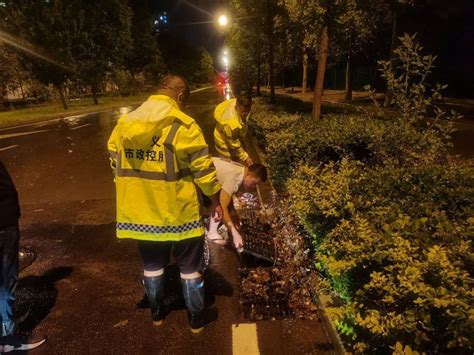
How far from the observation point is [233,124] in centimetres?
542

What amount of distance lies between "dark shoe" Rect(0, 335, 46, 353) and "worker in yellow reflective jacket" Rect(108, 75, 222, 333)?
116cm

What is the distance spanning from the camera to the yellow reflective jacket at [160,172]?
280 centimetres

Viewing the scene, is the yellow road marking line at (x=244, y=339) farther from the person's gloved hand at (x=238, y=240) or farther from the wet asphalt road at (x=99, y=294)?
the person's gloved hand at (x=238, y=240)

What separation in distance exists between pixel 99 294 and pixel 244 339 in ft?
5.54

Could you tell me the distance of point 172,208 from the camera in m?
2.96

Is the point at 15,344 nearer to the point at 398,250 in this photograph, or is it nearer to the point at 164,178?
the point at 164,178

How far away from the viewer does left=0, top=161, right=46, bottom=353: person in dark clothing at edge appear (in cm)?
307

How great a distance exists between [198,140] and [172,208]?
1.83 feet

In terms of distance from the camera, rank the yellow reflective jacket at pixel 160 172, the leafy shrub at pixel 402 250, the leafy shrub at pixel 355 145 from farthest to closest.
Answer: the leafy shrub at pixel 355 145 → the yellow reflective jacket at pixel 160 172 → the leafy shrub at pixel 402 250

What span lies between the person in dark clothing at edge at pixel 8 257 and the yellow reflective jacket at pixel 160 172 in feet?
2.92

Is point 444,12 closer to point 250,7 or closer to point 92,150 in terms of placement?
point 250,7

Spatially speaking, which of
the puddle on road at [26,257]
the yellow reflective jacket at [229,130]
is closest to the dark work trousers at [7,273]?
the puddle on road at [26,257]

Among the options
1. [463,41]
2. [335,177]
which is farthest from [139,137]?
[463,41]

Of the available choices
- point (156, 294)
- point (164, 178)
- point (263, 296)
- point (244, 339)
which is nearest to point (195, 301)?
point (156, 294)
